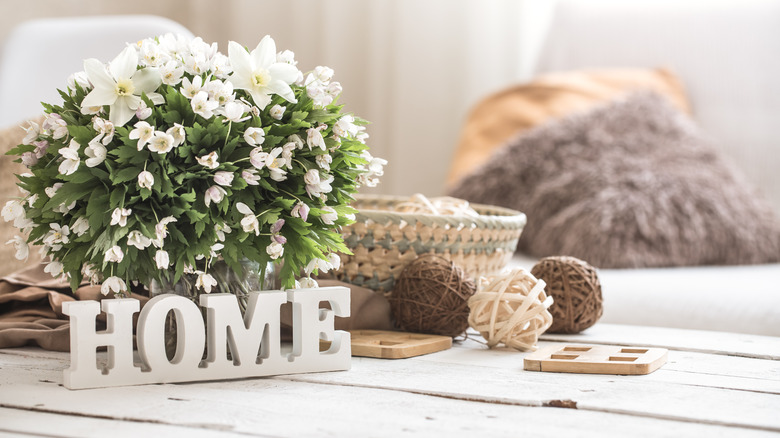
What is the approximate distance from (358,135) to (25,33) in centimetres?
126

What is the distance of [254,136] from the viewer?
2.27 feet

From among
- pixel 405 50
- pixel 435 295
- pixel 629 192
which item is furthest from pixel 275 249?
pixel 405 50

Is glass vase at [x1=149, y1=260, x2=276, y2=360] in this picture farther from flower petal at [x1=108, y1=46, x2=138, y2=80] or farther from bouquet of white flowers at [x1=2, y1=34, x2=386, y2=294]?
flower petal at [x1=108, y1=46, x2=138, y2=80]

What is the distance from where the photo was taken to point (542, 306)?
83cm

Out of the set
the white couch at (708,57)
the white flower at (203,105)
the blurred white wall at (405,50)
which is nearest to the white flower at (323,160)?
the white flower at (203,105)

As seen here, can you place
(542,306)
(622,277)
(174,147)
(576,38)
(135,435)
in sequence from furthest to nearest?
(576,38) < (622,277) < (542,306) < (174,147) < (135,435)

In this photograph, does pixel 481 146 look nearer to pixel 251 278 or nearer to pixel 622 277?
pixel 622 277

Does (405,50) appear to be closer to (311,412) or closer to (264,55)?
(264,55)

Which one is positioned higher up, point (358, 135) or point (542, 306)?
point (358, 135)

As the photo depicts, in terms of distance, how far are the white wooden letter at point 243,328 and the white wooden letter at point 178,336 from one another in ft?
0.04

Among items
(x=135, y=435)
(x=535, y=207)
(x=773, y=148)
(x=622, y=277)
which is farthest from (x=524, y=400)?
(x=773, y=148)

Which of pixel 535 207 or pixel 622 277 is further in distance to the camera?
pixel 535 207

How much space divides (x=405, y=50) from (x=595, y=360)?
69.5 inches

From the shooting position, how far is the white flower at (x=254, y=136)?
687 millimetres
